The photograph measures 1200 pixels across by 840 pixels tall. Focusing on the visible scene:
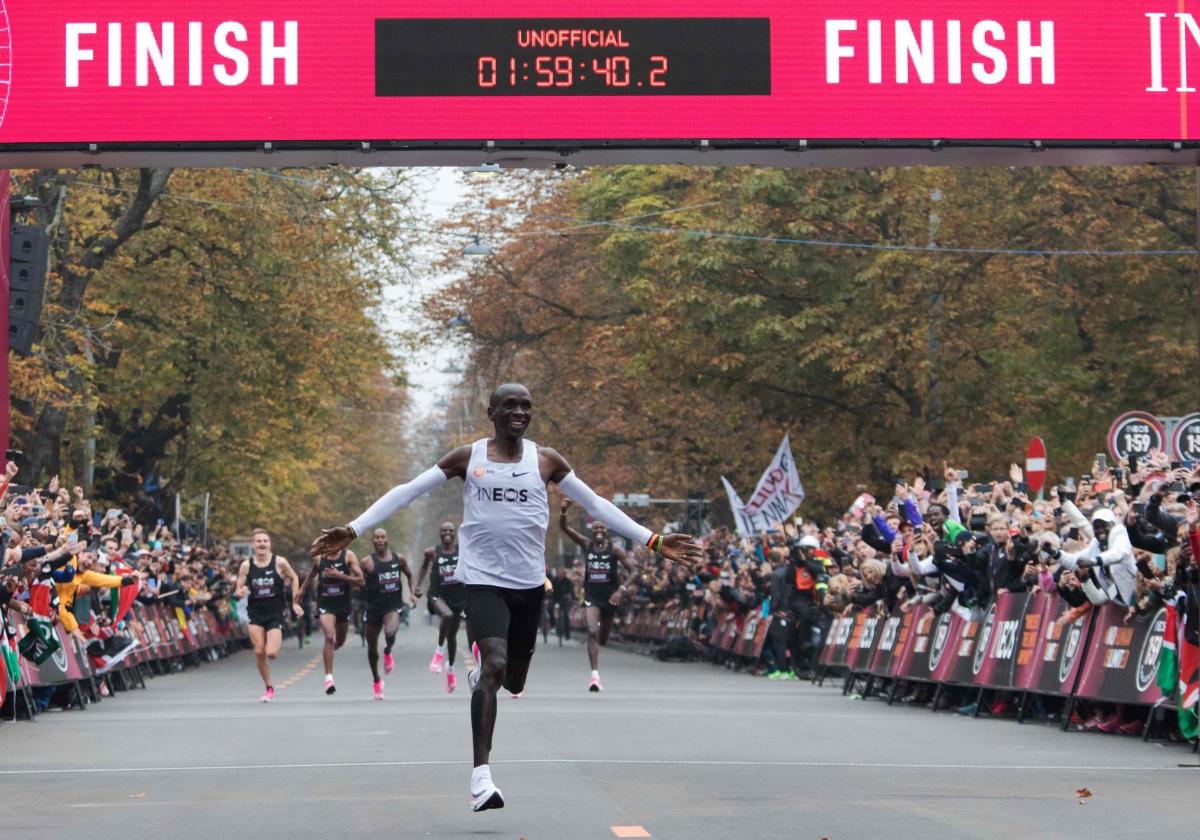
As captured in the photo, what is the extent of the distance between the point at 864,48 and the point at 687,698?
32.4ft

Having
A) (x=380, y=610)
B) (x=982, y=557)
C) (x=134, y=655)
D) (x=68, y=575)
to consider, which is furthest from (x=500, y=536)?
(x=134, y=655)

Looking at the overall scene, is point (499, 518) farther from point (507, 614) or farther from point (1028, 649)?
point (1028, 649)

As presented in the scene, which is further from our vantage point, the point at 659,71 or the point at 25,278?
the point at 25,278

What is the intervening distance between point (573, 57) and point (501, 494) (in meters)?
6.19

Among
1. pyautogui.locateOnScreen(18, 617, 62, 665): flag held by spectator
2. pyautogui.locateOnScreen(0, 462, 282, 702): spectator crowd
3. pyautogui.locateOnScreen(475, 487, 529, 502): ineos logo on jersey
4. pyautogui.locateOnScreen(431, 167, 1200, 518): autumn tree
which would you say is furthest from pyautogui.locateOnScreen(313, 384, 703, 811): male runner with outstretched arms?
pyautogui.locateOnScreen(431, 167, 1200, 518): autumn tree

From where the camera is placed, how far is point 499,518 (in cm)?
1093

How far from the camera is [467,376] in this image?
180 ft

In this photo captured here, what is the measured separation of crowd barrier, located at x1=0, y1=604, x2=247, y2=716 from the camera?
859 inches

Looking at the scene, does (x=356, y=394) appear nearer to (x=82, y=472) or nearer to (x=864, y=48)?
(x=82, y=472)

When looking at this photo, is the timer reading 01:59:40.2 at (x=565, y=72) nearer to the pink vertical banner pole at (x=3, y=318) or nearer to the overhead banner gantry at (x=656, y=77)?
the overhead banner gantry at (x=656, y=77)

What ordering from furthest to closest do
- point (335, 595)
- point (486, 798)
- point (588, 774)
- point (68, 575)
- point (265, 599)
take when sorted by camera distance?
1. point (335, 595)
2. point (265, 599)
3. point (68, 575)
4. point (588, 774)
5. point (486, 798)

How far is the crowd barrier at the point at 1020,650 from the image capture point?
702 inches

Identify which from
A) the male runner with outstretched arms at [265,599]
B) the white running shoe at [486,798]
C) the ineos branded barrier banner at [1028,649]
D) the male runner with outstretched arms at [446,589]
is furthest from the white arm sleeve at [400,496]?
Answer: the male runner with outstretched arms at [446,589]

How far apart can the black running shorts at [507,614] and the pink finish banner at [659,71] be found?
20.0 feet
